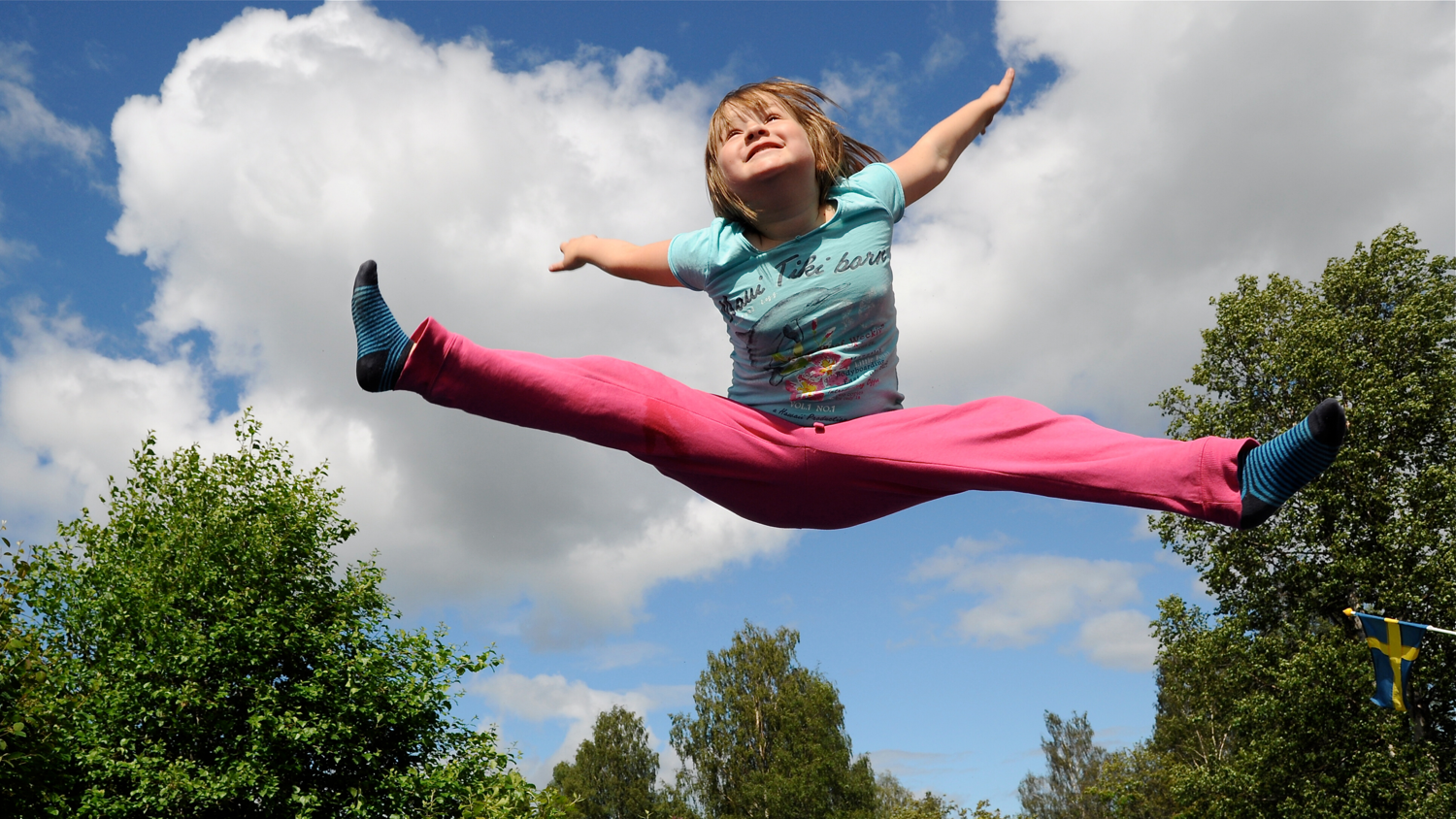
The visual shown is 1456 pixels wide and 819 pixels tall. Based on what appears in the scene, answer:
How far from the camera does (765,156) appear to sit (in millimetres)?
2898

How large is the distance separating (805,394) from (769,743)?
3462cm

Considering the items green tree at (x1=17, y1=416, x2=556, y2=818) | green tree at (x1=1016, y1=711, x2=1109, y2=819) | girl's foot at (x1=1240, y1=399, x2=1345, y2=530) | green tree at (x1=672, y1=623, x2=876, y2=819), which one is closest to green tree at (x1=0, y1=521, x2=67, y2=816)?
green tree at (x1=17, y1=416, x2=556, y2=818)

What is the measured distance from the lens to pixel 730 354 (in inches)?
127

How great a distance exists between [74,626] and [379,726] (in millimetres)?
4610

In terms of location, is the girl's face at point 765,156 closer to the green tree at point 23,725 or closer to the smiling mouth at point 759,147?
the smiling mouth at point 759,147

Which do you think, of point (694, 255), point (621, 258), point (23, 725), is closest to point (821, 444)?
point (694, 255)

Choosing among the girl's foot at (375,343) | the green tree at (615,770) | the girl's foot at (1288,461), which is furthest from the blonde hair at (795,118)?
the green tree at (615,770)

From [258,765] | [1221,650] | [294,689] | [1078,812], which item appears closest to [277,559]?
[294,689]

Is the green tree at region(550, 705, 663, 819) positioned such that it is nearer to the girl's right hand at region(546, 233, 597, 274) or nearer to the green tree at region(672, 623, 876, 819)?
the green tree at region(672, 623, 876, 819)

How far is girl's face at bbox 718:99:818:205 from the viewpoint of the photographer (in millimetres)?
2896

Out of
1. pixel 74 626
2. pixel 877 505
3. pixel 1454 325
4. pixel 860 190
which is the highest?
pixel 1454 325

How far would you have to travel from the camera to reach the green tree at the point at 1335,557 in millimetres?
14398

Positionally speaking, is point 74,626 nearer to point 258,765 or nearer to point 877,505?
point 258,765

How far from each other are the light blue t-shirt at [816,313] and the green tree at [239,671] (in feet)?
37.9
